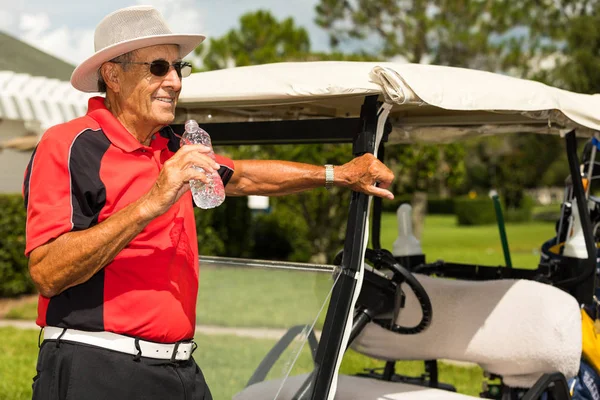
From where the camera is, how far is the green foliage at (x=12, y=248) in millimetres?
8336

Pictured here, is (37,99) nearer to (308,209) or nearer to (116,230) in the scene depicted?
(308,209)

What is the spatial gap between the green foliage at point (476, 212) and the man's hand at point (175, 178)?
2808 centimetres

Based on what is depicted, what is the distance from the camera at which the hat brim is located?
80.0 inches

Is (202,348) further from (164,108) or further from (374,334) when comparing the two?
(164,108)

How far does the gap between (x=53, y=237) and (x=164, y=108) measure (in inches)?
18.3

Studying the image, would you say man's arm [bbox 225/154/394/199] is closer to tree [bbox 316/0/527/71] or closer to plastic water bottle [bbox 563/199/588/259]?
plastic water bottle [bbox 563/199/588/259]

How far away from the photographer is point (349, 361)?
12.3ft

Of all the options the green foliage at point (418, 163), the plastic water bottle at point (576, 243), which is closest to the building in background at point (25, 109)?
the green foliage at point (418, 163)

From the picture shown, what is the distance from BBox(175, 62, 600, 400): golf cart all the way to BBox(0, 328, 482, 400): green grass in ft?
0.32

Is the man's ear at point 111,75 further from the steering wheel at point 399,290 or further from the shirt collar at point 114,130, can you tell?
the steering wheel at point 399,290

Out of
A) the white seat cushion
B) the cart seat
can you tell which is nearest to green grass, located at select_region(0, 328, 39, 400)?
the white seat cushion

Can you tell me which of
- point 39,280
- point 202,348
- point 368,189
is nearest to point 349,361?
point 202,348

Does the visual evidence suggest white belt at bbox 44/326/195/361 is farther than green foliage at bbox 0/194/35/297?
No

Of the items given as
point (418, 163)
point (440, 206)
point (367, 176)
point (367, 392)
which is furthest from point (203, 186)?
point (440, 206)
